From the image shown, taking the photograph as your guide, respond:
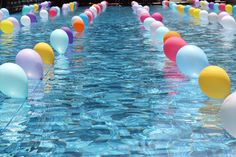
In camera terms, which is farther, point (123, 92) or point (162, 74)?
point (162, 74)

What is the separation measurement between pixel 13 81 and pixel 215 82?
285 centimetres

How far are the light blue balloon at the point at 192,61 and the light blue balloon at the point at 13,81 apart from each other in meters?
2.83

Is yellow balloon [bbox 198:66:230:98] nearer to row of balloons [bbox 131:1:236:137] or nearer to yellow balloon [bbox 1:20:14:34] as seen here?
row of balloons [bbox 131:1:236:137]

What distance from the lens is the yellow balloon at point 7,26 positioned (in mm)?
14760

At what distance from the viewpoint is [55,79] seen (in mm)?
7797

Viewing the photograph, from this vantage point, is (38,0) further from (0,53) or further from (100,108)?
(100,108)

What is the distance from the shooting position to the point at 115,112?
19.2ft

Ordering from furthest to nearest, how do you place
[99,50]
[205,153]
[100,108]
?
1. [99,50]
2. [100,108]
3. [205,153]

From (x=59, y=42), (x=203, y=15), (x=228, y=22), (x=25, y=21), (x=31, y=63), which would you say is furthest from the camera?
(x=203, y=15)

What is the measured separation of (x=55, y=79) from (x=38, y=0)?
25868 mm

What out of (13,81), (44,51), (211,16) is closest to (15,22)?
(44,51)

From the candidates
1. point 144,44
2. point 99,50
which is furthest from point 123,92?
point 144,44

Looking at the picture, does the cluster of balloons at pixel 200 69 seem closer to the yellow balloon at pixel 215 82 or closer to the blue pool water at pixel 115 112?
the yellow balloon at pixel 215 82

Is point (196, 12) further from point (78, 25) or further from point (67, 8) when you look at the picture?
point (67, 8)
